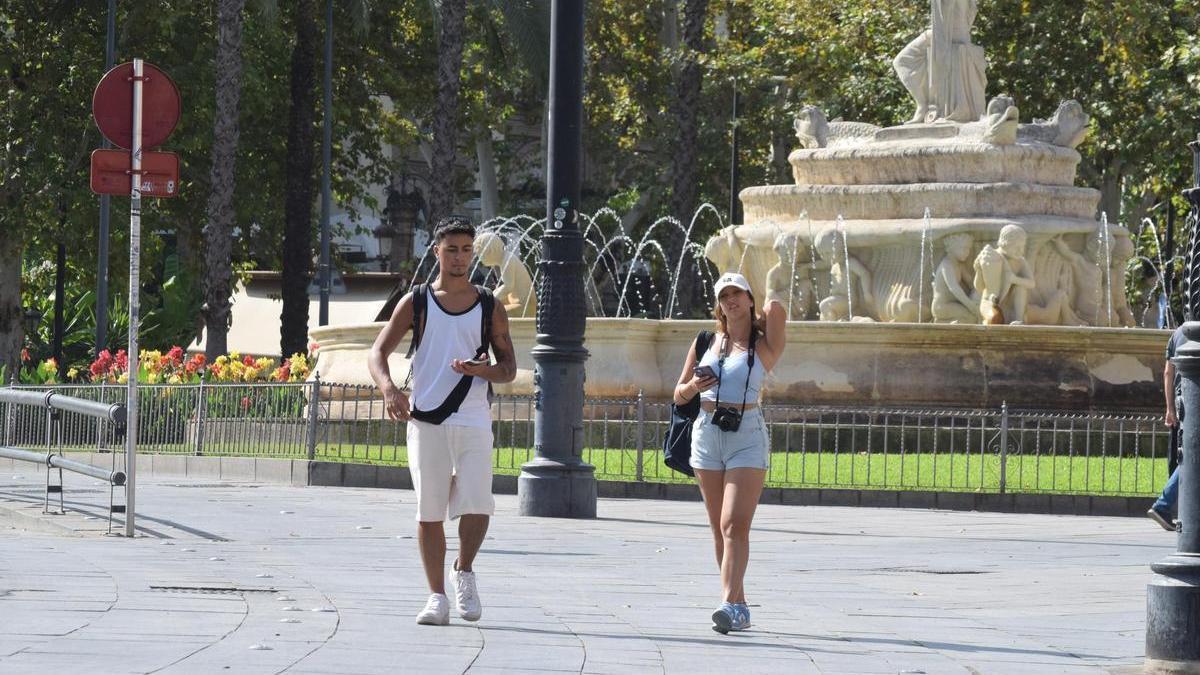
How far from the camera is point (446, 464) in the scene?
9164mm

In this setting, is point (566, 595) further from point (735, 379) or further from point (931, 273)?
point (931, 273)

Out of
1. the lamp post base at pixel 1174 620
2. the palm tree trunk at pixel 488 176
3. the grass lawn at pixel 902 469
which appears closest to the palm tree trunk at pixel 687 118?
the palm tree trunk at pixel 488 176

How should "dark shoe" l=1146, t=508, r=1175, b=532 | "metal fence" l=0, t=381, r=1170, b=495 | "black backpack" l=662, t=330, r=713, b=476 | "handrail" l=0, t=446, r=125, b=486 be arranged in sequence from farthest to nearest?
"metal fence" l=0, t=381, r=1170, b=495, "dark shoe" l=1146, t=508, r=1175, b=532, "handrail" l=0, t=446, r=125, b=486, "black backpack" l=662, t=330, r=713, b=476

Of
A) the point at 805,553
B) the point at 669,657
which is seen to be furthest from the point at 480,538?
the point at 805,553

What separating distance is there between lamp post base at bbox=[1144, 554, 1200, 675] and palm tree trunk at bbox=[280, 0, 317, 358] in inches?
1186

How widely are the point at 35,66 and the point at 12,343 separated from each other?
4.85 m

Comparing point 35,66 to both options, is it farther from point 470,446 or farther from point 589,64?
point 470,446

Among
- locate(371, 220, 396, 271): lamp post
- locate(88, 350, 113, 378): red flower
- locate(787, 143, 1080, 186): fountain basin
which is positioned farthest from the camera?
locate(371, 220, 396, 271): lamp post

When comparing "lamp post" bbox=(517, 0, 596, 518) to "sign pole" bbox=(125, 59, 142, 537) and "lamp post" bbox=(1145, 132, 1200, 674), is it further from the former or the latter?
"lamp post" bbox=(1145, 132, 1200, 674)

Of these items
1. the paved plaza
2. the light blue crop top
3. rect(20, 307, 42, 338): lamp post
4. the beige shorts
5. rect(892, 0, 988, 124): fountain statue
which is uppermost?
rect(892, 0, 988, 124): fountain statue

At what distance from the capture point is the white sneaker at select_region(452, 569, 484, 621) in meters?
8.99

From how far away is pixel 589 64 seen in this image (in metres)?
51.6

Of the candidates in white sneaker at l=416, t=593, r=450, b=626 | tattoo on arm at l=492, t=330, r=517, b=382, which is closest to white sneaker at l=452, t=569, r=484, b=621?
white sneaker at l=416, t=593, r=450, b=626

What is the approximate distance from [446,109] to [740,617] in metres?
27.8
